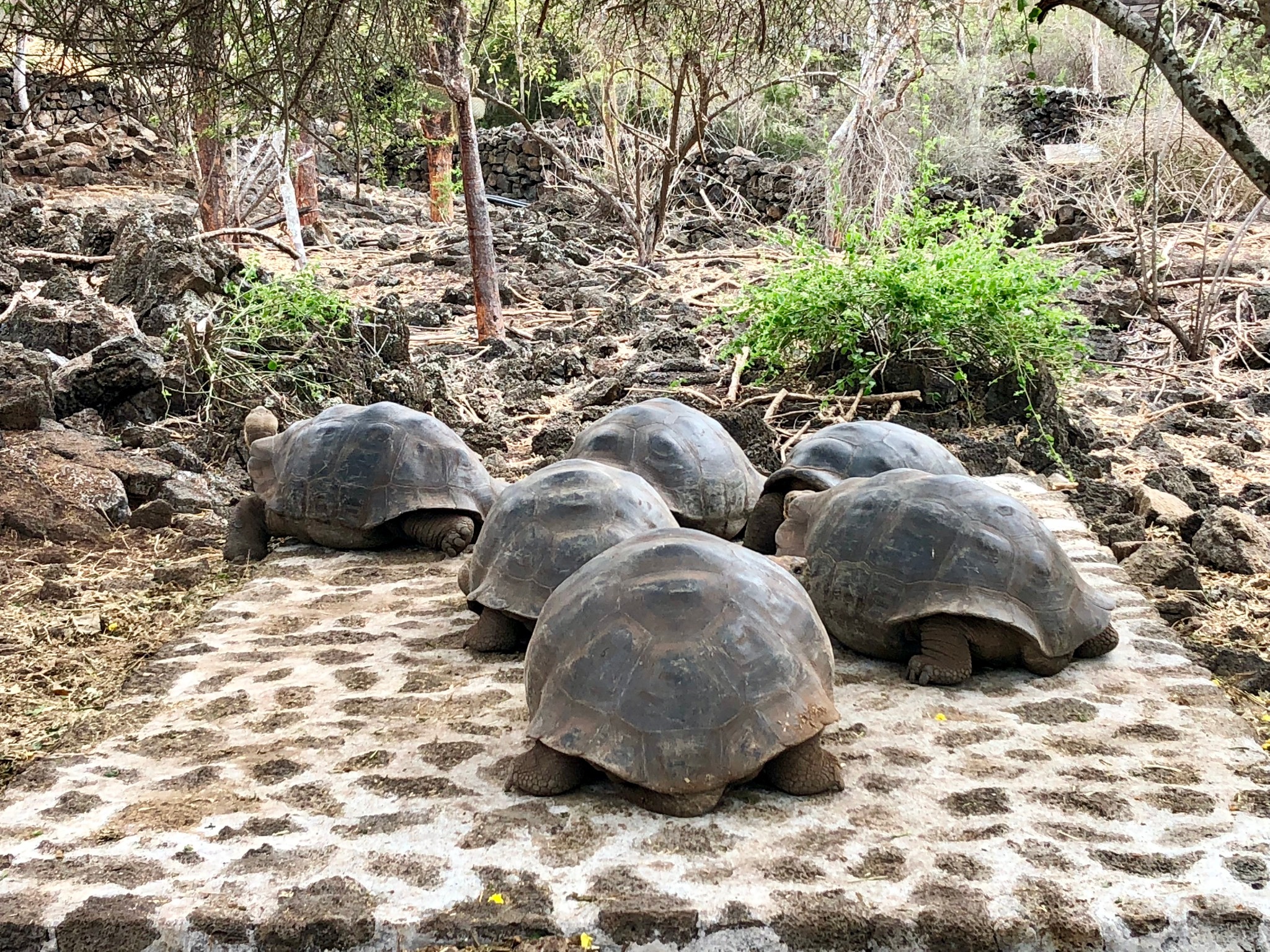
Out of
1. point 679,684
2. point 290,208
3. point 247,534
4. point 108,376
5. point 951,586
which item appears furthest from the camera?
point 290,208

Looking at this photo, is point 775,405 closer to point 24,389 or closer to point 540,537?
point 540,537

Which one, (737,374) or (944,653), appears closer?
(944,653)

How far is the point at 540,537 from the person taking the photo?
13.9ft

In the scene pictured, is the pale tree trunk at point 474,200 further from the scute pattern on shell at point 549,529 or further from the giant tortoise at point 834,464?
the scute pattern on shell at point 549,529

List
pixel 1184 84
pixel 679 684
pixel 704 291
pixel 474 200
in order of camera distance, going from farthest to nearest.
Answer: pixel 704 291
pixel 474 200
pixel 1184 84
pixel 679 684

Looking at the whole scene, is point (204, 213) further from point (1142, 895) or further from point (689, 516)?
point (1142, 895)

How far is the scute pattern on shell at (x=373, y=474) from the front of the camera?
5574 mm

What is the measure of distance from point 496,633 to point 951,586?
163cm

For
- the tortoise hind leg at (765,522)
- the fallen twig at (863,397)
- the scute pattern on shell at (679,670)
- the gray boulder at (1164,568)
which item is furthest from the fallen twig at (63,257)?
the gray boulder at (1164,568)

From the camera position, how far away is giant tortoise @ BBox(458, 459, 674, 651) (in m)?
4.17

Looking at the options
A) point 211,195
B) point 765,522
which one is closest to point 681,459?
point 765,522

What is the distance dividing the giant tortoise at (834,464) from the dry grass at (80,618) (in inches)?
96.6

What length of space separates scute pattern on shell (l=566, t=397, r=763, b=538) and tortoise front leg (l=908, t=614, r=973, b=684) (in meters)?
1.63

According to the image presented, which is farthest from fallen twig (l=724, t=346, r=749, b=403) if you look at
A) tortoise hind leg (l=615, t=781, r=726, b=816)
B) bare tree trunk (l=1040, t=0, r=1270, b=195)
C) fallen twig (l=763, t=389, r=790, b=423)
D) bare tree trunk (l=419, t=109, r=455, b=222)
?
bare tree trunk (l=419, t=109, r=455, b=222)
